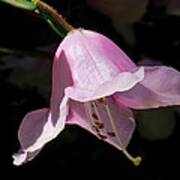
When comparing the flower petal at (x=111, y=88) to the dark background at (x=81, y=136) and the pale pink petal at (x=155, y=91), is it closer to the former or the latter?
the pale pink petal at (x=155, y=91)

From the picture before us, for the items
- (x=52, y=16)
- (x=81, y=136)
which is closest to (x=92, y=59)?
(x=52, y=16)

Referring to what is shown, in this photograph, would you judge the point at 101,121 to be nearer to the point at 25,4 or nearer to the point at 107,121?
the point at 107,121

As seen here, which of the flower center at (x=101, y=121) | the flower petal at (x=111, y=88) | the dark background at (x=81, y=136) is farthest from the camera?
the dark background at (x=81, y=136)

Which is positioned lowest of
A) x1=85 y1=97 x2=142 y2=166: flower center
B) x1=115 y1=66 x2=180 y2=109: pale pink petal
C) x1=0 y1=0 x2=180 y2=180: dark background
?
x1=0 y1=0 x2=180 y2=180: dark background

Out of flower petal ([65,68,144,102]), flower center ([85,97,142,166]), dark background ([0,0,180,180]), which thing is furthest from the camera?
dark background ([0,0,180,180])

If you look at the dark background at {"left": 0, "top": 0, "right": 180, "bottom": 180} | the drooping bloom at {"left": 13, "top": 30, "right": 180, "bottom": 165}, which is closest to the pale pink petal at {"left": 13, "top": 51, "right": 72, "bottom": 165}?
the drooping bloom at {"left": 13, "top": 30, "right": 180, "bottom": 165}

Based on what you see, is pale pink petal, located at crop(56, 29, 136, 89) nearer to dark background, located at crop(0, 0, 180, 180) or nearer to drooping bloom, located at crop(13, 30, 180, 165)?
drooping bloom, located at crop(13, 30, 180, 165)

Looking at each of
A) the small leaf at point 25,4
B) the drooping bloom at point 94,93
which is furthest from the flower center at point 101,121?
the small leaf at point 25,4

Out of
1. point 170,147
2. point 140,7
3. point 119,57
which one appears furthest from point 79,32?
point 170,147
